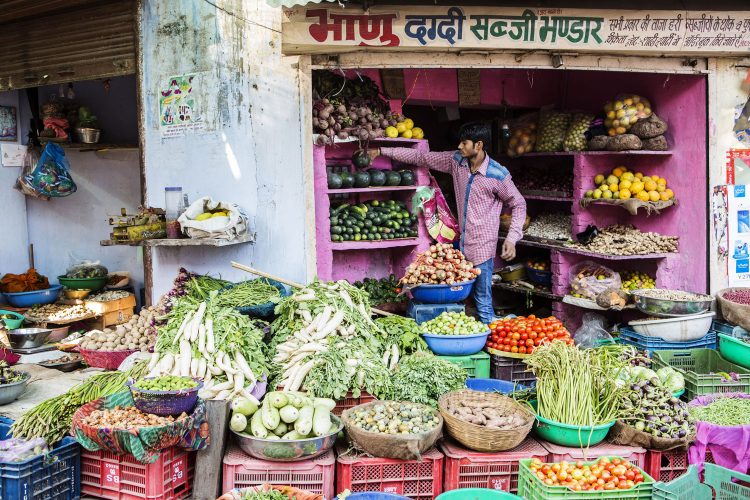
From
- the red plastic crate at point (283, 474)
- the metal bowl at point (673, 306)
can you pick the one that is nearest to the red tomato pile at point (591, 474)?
the red plastic crate at point (283, 474)

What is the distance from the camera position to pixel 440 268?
6.71m

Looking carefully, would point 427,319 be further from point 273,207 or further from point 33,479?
point 33,479

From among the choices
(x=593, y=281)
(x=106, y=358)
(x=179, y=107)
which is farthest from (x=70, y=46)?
(x=593, y=281)

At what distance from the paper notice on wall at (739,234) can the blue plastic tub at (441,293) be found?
2916 millimetres

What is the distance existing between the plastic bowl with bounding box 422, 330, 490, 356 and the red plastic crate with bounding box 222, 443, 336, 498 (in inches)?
77.0

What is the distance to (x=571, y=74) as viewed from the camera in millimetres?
9305

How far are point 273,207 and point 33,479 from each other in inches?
135

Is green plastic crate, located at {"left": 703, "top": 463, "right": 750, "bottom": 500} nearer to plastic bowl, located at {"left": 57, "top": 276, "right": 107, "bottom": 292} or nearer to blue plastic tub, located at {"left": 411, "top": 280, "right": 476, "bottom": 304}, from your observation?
blue plastic tub, located at {"left": 411, "top": 280, "right": 476, "bottom": 304}

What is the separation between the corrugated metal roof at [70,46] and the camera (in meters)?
7.39

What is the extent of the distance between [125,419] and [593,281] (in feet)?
18.0

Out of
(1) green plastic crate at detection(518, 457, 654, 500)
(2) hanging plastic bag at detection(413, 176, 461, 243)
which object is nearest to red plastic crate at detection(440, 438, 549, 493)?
(1) green plastic crate at detection(518, 457, 654, 500)

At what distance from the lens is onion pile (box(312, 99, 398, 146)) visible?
6820mm

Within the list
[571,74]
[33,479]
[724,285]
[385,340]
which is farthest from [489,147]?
[33,479]

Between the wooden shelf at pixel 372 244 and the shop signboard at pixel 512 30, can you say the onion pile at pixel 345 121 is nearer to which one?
the shop signboard at pixel 512 30
